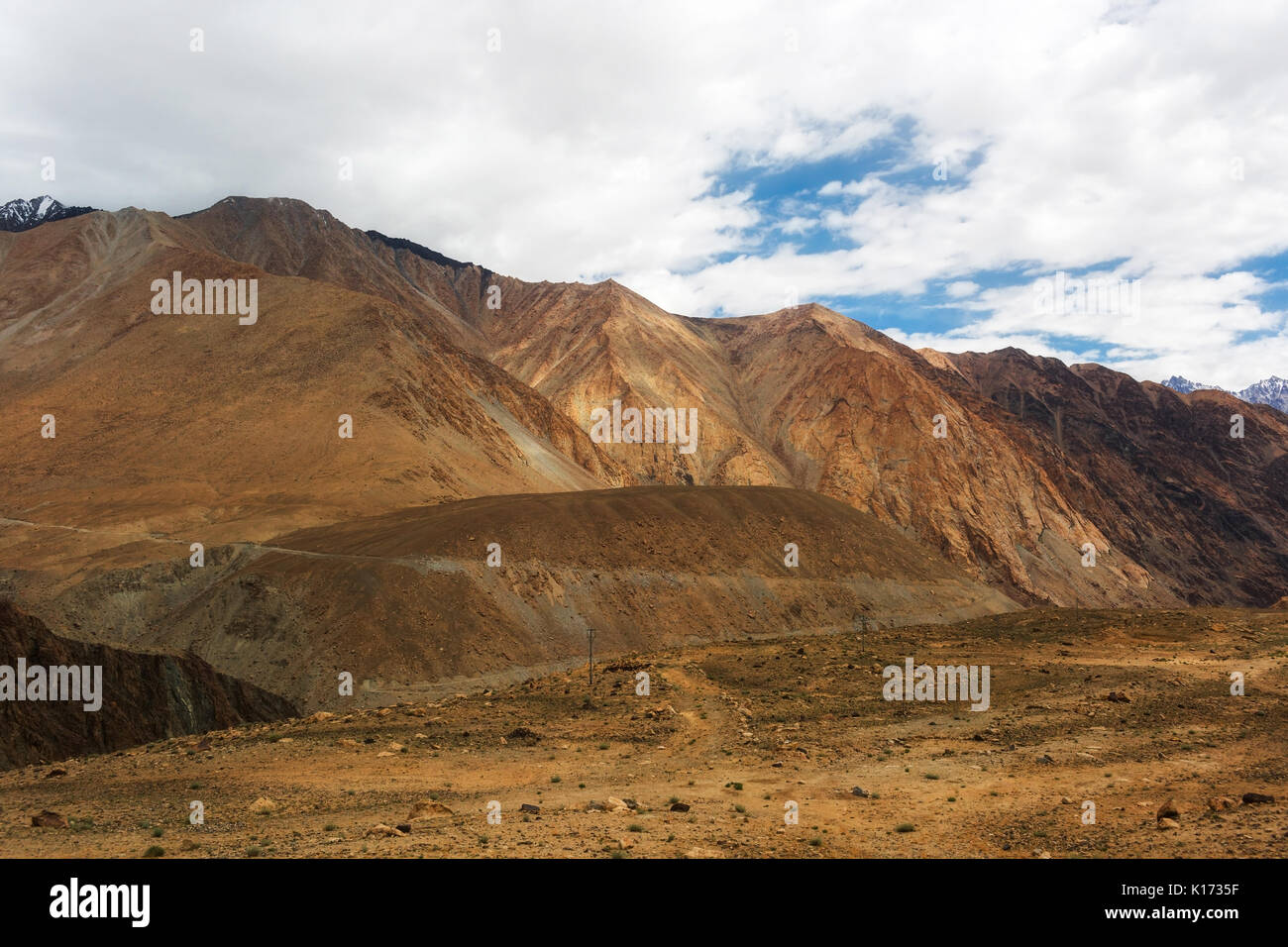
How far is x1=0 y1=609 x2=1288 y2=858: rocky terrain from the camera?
13.6 m

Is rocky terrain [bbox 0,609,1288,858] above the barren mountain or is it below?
below

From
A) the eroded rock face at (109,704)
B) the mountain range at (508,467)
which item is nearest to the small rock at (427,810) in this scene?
the eroded rock face at (109,704)

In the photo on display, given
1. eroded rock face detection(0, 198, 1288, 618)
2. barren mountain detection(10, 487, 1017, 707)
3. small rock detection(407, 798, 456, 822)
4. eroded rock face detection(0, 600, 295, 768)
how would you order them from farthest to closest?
eroded rock face detection(0, 198, 1288, 618) → barren mountain detection(10, 487, 1017, 707) → eroded rock face detection(0, 600, 295, 768) → small rock detection(407, 798, 456, 822)

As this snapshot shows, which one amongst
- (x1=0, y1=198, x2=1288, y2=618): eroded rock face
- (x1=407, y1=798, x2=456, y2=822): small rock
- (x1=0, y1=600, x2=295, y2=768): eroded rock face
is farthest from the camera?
(x1=0, y1=198, x2=1288, y2=618): eroded rock face

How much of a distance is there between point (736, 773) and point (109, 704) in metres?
19.7

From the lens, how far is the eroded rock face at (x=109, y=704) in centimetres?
2377

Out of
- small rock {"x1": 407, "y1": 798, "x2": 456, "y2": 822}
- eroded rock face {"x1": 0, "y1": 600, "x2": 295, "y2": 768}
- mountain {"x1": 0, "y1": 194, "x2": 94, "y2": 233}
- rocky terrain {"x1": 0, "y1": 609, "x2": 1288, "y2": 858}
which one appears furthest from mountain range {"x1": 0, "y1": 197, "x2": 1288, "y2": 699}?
mountain {"x1": 0, "y1": 194, "x2": 94, "y2": 233}

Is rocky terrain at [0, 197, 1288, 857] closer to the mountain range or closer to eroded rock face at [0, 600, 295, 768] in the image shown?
eroded rock face at [0, 600, 295, 768]

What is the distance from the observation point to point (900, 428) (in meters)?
122

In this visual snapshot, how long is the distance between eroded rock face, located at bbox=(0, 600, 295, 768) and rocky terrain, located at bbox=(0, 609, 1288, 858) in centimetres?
385

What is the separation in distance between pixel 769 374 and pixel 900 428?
2929 cm

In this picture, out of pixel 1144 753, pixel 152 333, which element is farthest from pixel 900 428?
pixel 1144 753

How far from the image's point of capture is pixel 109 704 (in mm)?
26609
